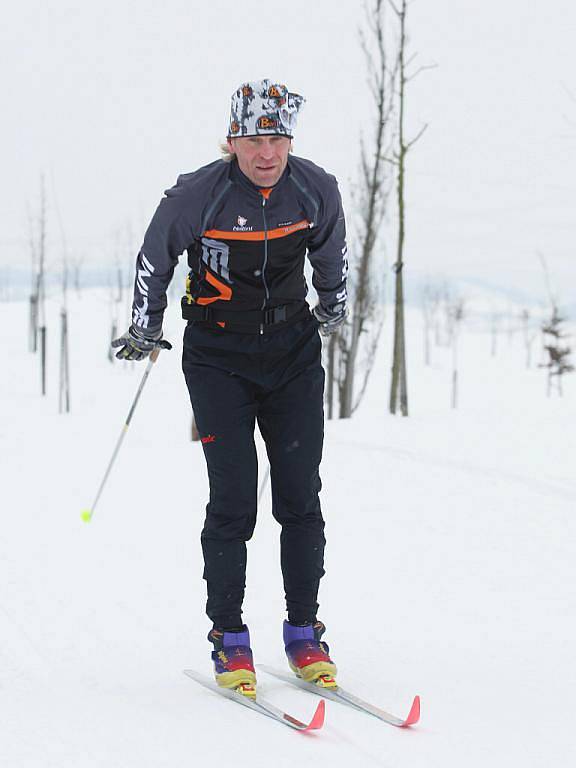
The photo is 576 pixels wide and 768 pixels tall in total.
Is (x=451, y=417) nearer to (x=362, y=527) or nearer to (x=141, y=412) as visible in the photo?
(x=362, y=527)

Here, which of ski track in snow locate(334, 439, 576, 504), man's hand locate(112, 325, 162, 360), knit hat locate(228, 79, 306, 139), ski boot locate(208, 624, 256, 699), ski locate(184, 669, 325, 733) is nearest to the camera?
ski locate(184, 669, 325, 733)

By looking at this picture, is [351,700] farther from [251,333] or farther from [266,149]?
[266,149]

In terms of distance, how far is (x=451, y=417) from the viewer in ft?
48.4

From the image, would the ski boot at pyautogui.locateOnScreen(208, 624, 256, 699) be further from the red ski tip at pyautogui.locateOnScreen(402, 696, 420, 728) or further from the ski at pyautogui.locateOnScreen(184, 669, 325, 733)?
the red ski tip at pyautogui.locateOnScreen(402, 696, 420, 728)

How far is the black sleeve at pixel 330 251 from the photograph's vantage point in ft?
11.8

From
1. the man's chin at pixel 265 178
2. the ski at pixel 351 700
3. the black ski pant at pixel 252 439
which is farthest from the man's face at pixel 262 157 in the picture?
the ski at pixel 351 700

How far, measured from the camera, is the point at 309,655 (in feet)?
12.1

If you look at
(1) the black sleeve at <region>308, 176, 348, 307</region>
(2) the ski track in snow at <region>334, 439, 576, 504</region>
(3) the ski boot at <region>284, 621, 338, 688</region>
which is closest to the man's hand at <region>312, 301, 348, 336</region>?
(1) the black sleeve at <region>308, 176, 348, 307</region>

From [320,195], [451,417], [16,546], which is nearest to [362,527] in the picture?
[16,546]

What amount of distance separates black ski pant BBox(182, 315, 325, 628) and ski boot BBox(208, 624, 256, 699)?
48 mm

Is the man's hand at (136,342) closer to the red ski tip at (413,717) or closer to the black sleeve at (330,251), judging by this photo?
the black sleeve at (330,251)

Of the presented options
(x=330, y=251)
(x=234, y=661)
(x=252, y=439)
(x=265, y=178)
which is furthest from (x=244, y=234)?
→ (x=234, y=661)

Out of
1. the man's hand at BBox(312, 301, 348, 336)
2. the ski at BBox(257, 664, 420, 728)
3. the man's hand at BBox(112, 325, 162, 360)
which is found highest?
the man's hand at BBox(312, 301, 348, 336)

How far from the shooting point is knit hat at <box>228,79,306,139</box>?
132 inches
